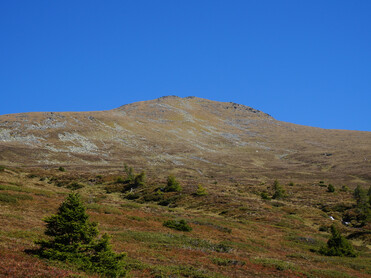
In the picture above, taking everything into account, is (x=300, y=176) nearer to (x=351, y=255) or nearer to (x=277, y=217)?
(x=277, y=217)

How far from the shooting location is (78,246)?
1265cm

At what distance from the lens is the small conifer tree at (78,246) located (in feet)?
40.2

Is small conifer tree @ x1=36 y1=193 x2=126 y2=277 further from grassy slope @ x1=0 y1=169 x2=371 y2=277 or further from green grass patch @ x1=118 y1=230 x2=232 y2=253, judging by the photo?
green grass patch @ x1=118 y1=230 x2=232 y2=253

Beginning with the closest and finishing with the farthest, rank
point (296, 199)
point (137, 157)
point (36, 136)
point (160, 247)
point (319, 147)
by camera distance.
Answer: point (160, 247) < point (296, 199) < point (137, 157) < point (36, 136) < point (319, 147)

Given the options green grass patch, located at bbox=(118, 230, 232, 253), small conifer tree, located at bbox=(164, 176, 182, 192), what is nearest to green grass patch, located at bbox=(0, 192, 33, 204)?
green grass patch, located at bbox=(118, 230, 232, 253)

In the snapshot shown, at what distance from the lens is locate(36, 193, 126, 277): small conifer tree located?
1225cm

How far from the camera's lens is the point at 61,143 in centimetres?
13425

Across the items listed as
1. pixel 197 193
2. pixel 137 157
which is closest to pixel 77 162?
pixel 137 157

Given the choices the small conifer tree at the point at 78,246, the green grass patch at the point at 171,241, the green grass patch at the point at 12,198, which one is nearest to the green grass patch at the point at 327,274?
the green grass patch at the point at 171,241

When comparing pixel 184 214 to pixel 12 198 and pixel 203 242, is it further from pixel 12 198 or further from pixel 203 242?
pixel 12 198

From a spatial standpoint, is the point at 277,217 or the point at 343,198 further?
the point at 343,198

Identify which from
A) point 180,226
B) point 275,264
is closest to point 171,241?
point 180,226

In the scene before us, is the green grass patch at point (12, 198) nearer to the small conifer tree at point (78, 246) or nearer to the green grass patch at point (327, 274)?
the small conifer tree at point (78, 246)

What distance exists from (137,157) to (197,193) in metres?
82.2
